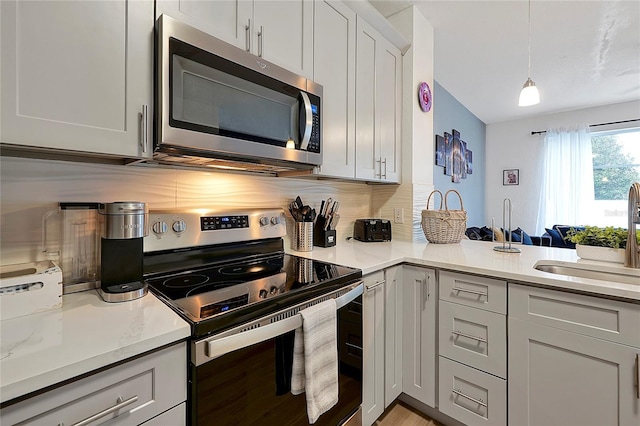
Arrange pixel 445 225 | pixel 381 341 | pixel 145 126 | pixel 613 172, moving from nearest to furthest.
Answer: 1. pixel 145 126
2. pixel 381 341
3. pixel 445 225
4. pixel 613 172

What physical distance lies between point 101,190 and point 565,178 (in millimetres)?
6211

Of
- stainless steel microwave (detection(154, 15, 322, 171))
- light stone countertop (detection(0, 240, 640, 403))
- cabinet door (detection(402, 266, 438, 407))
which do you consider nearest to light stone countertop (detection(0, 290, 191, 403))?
light stone countertop (detection(0, 240, 640, 403))

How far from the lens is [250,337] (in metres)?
0.86

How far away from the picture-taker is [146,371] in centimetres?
71

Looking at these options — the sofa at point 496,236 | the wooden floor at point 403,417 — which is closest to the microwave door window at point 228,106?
the wooden floor at point 403,417

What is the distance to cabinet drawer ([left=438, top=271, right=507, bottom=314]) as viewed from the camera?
1.35 metres

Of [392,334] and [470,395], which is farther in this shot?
[392,334]

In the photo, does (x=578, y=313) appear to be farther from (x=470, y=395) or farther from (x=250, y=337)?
(x=250, y=337)

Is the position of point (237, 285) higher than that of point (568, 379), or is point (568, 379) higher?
point (237, 285)

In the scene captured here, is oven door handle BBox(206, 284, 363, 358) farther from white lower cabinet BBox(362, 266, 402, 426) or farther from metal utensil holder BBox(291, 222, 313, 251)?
metal utensil holder BBox(291, 222, 313, 251)

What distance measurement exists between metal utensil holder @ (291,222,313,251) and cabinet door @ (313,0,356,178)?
13.5 inches

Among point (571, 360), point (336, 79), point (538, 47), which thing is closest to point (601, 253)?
point (571, 360)

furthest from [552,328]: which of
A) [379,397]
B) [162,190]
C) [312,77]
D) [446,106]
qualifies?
[446,106]

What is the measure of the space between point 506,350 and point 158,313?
4.64 ft
